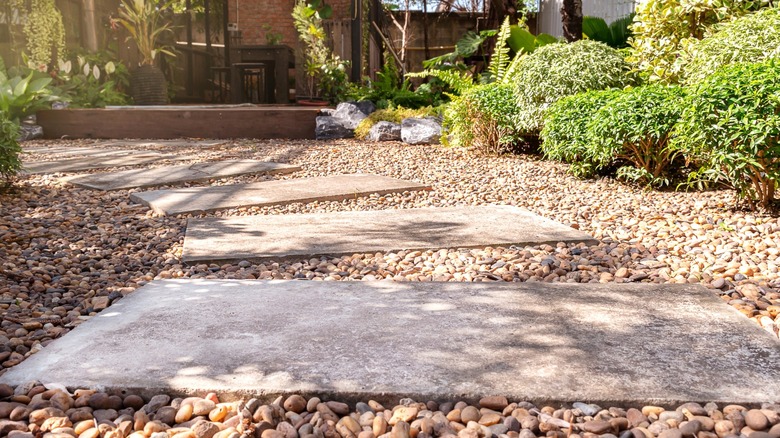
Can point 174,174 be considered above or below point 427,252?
above

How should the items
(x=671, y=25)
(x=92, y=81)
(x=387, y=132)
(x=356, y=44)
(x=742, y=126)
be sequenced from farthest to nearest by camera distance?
(x=356, y=44)
(x=92, y=81)
(x=387, y=132)
(x=671, y=25)
(x=742, y=126)

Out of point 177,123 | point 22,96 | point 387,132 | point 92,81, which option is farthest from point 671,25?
point 92,81

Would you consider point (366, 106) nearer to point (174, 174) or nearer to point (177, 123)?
point (177, 123)

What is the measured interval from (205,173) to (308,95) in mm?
6005

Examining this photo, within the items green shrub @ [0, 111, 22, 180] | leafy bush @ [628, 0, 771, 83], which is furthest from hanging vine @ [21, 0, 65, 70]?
leafy bush @ [628, 0, 771, 83]

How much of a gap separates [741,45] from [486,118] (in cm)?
240

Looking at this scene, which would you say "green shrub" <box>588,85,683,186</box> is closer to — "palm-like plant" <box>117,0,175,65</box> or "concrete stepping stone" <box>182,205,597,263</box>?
"concrete stepping stone" <box>182,205,597,263</box>

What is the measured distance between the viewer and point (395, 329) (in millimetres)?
1692

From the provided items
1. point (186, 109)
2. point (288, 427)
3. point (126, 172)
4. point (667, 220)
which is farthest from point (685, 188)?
point (186, 109)

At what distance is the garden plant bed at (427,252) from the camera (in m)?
2.14

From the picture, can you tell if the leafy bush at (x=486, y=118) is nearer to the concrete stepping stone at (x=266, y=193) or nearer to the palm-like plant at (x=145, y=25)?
the concrete stepping stone at (x=266, y=193)

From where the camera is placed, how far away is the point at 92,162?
548cm

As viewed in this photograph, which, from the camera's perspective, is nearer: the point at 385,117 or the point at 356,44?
the point at 385,117

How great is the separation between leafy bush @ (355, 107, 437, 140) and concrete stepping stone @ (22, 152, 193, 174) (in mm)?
2378
